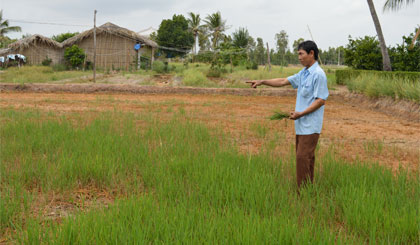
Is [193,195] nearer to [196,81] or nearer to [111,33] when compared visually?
[196,81]

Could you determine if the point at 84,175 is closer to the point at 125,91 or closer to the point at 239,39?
the point at 125,91

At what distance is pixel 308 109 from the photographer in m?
3.25

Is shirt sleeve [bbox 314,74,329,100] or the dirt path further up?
shirt sleeve [bbox 314,74,329,100]

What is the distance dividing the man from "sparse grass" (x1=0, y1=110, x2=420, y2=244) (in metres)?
0.26

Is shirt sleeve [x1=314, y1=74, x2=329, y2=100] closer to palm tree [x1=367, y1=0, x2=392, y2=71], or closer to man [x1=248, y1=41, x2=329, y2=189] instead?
man [x1=248, y1=41, x2=329, y2=189]

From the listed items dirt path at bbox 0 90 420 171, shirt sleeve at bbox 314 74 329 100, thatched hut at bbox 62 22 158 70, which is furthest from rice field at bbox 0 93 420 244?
thatched hut at bbox 62 22 158 70

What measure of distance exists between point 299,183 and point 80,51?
80.9ft

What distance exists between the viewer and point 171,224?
8.08 feet

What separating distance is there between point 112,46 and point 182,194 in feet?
80.5

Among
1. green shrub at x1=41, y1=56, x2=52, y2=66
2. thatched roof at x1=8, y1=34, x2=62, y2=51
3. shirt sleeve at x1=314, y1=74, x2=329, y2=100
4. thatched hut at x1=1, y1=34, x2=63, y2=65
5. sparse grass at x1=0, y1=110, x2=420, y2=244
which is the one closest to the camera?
sparse grass at x1=0, y1=110, x2=420, y2=244

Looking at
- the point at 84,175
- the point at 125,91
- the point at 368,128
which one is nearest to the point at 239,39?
the point at 125,91

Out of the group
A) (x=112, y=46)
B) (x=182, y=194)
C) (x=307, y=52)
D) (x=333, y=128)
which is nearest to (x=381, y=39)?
(x=333, y=128)

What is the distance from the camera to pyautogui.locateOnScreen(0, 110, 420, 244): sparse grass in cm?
235

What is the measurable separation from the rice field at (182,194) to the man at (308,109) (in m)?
0.25
